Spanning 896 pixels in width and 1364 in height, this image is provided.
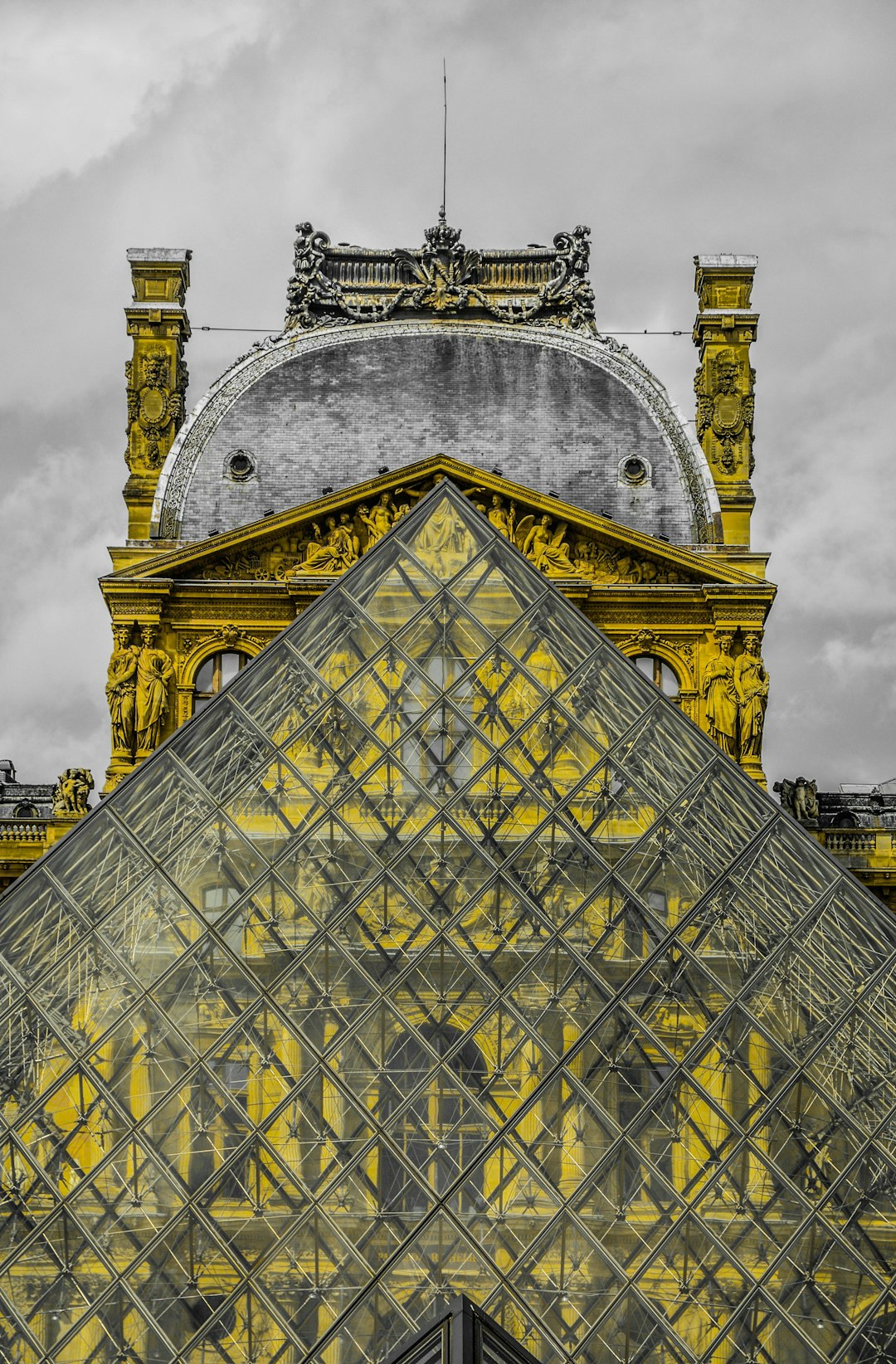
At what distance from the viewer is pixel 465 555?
23125 millimetres

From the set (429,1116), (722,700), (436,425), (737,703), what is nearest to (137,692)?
(436,425)

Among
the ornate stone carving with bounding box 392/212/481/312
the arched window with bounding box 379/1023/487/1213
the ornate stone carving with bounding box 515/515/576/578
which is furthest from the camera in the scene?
the ornate stone carving with bounding box 392/212/481/312

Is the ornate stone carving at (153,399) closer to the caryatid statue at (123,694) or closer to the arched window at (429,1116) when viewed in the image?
the caryatid statue at (123,694)

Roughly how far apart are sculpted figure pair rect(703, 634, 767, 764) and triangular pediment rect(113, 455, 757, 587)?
4.00 feet

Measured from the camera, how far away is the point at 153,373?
125 ft

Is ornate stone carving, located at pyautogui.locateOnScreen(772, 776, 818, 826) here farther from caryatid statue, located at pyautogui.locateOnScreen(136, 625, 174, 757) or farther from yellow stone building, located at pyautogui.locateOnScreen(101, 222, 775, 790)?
caryatid statue, located at pyautogui.locateOnScreen(136, 625, 174, 757)

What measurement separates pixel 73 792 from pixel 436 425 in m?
7.92

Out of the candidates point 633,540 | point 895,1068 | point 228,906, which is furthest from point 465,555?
point 633,540

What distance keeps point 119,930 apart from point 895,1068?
6.48m

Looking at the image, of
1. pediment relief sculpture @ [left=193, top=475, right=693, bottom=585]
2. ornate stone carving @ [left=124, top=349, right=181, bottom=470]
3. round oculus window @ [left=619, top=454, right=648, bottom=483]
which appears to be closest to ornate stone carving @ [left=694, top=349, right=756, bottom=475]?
round oculus window @ [left=619, top=454, right=648, bottom=483]

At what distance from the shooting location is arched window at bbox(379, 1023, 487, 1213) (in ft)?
64.1

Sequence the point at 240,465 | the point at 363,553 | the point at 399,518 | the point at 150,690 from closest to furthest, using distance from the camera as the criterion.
A: the point at 150,690
the point at 363,553
the point at 399,518
the point at 240,465

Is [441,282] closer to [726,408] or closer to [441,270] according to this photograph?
[441,270]

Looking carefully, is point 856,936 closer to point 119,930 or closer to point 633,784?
point 633,784
